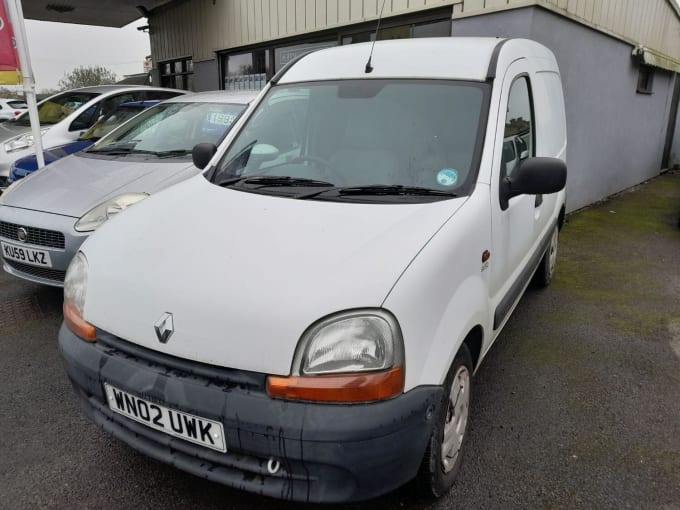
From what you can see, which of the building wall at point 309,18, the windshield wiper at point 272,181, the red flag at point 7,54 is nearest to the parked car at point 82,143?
the red flag at point 7,54

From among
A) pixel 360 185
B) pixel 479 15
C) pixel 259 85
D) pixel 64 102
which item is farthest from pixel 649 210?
pixel 64 102

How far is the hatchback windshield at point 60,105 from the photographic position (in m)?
7.72

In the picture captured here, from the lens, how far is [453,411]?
2.14m

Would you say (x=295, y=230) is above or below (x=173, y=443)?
above

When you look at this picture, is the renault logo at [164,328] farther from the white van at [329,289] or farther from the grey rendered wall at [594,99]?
the grey rendered wall at [594,99]

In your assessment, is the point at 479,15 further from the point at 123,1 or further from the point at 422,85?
the point at 123,1

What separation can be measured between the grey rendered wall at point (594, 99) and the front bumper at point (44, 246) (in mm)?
4526

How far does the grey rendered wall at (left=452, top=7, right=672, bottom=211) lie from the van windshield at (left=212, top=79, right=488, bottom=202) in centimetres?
327

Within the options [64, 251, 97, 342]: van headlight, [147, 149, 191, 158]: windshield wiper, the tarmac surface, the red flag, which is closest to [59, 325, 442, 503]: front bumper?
[64, 251, 97, 342]: van headlight

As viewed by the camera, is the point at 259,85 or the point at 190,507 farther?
the point at 259,85

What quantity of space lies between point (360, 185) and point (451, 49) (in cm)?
100

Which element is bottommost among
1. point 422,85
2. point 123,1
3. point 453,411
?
point 453,411

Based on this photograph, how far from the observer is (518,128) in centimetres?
293

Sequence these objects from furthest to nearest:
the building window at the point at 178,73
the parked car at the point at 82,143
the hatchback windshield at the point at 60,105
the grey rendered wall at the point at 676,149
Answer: the grey rendered wall at the point at 676,149 < the building window at the point at 178,73 < the hatchback windshield at the point at 60,105 < the parked car at the point at 82,143
